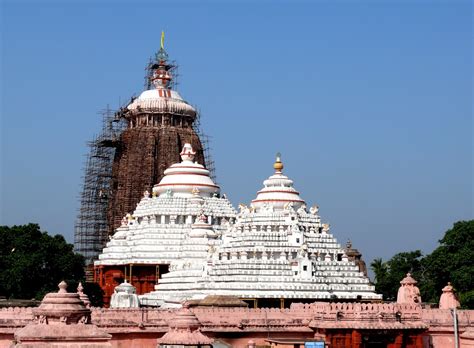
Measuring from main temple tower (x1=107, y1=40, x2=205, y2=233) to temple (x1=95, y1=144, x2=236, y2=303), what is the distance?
10.1m

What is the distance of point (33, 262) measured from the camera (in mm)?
62031

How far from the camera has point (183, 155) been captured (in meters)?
64.5

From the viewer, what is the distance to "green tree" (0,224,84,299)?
61531mm

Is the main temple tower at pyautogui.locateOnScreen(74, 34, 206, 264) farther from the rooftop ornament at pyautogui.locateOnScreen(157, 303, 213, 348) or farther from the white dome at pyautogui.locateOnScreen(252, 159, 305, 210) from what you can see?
the rooftop ornament at pyautogui.locateOnScreen(157, 303, 213, 348)

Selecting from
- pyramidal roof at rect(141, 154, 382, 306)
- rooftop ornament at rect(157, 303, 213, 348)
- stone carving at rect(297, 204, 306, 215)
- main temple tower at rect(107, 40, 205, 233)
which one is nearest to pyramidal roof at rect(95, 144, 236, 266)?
pyramidal roof at rect(141, 154, 382, 306)

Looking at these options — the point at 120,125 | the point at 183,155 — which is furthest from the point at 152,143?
the point at 183,155

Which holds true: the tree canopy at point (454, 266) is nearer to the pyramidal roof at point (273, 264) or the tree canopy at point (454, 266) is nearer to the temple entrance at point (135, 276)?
the pyramidal roof at point (273, 264)

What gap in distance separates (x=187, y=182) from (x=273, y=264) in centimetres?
1614

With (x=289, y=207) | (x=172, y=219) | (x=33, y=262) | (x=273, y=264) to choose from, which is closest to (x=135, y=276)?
(x=172, y=219)

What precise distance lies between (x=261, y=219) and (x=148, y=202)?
13.9 m

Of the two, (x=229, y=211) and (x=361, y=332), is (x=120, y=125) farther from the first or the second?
(x=361, y=332)

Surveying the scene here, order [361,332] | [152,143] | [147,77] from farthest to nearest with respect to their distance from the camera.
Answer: [147,77], [152,143], [361,332]

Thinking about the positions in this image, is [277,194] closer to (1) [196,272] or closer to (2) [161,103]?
(1) [196,272]

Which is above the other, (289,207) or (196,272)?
(289,207)
